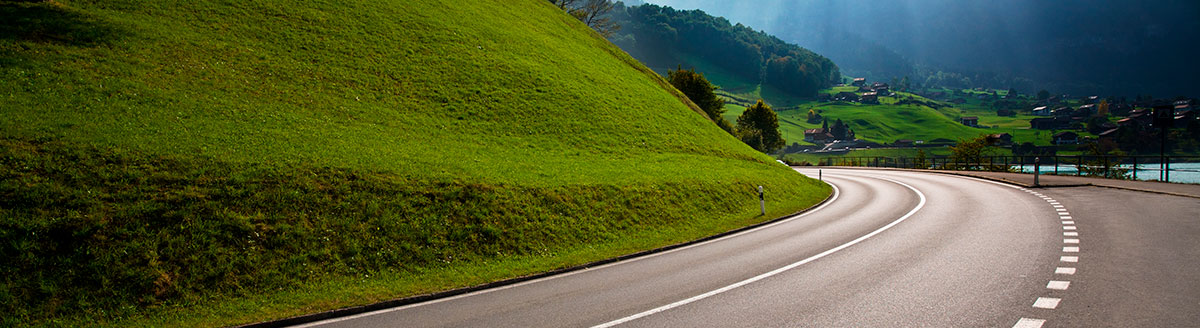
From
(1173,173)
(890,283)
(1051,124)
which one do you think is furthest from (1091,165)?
(1051,124)

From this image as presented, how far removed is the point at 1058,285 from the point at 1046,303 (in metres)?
1.32

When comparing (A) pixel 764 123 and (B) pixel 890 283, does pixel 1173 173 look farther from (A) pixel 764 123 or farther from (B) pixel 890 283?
(B) pixel 890 283

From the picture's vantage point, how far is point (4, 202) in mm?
9609

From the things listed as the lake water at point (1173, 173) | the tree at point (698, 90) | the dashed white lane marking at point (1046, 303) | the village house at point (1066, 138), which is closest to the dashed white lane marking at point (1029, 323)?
the dashed white lane marking at point (1046, 303)

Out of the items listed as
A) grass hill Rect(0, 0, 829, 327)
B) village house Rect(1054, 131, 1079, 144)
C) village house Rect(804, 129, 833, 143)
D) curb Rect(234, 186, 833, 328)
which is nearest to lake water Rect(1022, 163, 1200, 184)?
grass hill Rect(0, 0, 829, 327)

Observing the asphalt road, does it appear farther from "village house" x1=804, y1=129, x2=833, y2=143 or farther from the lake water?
"village house" x1=804, y1=129, x2=833, y2=143

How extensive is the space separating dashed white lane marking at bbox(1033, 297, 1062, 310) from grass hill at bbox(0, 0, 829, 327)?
8.39m

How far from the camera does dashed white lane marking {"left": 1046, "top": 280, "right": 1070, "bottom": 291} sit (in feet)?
26.5

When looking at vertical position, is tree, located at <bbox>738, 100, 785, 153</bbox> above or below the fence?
above

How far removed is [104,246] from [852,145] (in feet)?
633

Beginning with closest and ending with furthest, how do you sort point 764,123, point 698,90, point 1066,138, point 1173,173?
point 1173,173 < point 698,90 < point 764,123 < point 1066,138

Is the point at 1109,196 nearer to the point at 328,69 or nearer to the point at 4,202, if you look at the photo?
the point at 4,202

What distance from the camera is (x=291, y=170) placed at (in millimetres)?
13570

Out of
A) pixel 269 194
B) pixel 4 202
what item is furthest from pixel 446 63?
pixel 4 202
